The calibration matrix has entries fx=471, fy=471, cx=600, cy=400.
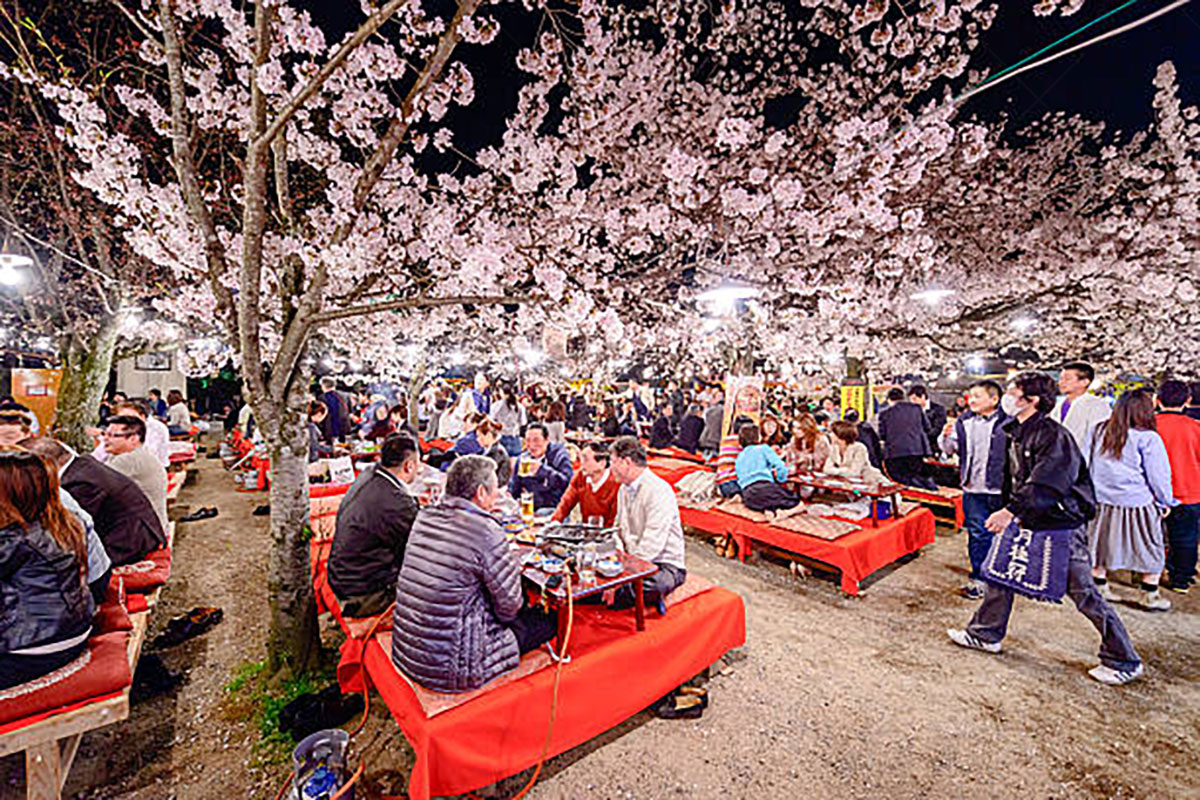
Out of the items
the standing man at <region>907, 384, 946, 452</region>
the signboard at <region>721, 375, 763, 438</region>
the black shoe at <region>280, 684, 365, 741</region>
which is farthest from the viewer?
the signboard at <region>721, 375, 763, 438</region>

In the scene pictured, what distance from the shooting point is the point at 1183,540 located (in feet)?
18.5

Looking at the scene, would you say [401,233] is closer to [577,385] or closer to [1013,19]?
[1013,19]

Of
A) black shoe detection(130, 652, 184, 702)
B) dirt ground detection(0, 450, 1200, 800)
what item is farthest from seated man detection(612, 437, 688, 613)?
black shoe detection(130, 652, 184, 702)

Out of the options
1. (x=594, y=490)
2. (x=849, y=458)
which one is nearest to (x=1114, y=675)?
(x=849, y=458)

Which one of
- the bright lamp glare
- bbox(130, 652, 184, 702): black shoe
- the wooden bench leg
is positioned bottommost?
bbox(130, 652, 184, 702): black shoe

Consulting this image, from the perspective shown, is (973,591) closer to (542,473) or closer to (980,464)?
(980,464)

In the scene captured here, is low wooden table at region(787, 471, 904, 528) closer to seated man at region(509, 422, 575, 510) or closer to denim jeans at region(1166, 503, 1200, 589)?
denim jeans at region(1166, 503, 1200, 589)

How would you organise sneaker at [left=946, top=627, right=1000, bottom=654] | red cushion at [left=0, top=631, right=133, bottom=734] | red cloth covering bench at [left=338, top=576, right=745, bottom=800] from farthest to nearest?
sneaker at [left=946, top=627, right=1000, bottom=654]
red cloth covering bench at [left=338, top=576, right=745, bottom=800]
red cushion at [left=0, top=631, right=133, bottom=734]

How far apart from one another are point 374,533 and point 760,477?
5016mm

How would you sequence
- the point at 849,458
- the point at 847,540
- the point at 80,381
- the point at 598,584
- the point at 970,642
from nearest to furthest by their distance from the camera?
the point at 598,584 → the point at 970,642 → the point at 847,540 → the point at 849,458 → the point at 80,381

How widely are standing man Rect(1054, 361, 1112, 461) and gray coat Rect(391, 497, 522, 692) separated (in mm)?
6146

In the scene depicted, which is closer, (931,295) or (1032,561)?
(1032,561)

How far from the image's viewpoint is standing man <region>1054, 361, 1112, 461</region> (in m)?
5.14

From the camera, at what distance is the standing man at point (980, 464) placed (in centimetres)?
552
